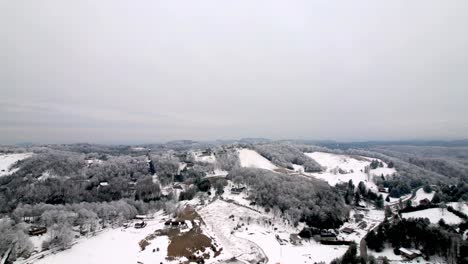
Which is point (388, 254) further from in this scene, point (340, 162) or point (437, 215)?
point (340, 162)

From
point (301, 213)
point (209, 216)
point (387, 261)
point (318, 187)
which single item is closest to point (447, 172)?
point (318, 187)

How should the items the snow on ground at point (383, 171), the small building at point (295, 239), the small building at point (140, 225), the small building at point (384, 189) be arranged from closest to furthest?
the small building at point (295, 239) → the small building at point (140, 225) → the small building at point (384, 189) → the snow on ground at point (383, 171)

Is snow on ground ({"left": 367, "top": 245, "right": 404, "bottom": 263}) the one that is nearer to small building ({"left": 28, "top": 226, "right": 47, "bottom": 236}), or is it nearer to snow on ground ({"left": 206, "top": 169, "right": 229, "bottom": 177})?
small building ({"left": 28, "top": 226, "right": 47, "bottom": 236})

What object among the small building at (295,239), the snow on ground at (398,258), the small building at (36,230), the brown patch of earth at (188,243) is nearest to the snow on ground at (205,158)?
the brown patch of earth at (188,243)

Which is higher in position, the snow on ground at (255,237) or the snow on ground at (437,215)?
the snow on ground at (437,215)

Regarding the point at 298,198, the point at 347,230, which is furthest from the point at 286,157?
the point at 347,230

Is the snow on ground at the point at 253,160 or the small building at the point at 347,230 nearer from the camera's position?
the small building at the point at 347,230

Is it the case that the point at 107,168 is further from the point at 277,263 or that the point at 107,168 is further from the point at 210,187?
the point at 277,263

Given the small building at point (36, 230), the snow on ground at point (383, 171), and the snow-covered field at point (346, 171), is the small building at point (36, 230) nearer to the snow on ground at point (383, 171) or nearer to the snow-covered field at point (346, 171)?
the snow-covered field at point (346, 171)
